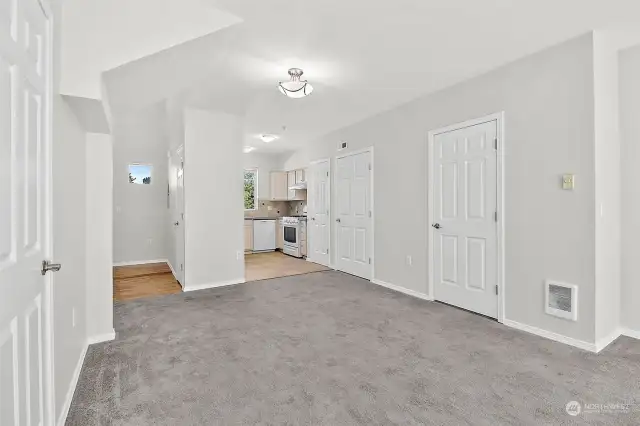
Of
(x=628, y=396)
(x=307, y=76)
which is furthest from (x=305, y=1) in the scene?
(x=628, y=396)

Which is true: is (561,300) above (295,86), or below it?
below

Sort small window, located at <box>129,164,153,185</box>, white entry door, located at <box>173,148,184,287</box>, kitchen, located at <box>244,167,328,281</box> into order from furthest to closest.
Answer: kitchen, located at <box>244,167,328,281</box> → small window, located at <box>129,164,153,185</box> → white entry door, located at <box>173,148,184,287</box>

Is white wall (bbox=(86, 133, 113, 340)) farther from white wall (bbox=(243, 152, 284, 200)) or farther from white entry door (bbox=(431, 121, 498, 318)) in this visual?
white wall (bbox=(243, 152, 284, 200))

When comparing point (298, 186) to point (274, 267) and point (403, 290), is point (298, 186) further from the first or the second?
point (403, 290)

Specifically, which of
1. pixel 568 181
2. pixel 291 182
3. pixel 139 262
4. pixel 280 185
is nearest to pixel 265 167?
pixel 280 185

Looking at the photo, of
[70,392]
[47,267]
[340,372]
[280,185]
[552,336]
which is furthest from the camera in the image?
[280,185]

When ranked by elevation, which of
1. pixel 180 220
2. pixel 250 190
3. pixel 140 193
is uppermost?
pixel 250 190

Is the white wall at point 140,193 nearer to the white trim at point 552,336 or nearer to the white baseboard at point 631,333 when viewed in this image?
the white trim at point 552,336

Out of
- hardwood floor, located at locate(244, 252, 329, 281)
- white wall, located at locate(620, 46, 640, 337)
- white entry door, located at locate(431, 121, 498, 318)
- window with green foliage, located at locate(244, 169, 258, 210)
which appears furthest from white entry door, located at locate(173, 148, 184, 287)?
white wall, located at locate(620, 46, 640, 337)

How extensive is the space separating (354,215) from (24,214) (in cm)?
454

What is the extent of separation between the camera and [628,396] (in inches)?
81.4

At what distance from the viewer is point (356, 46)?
290 centimetres

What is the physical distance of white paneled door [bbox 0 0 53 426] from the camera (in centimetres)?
113

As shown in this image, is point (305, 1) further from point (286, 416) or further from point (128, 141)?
Answer: point (128, 141)
